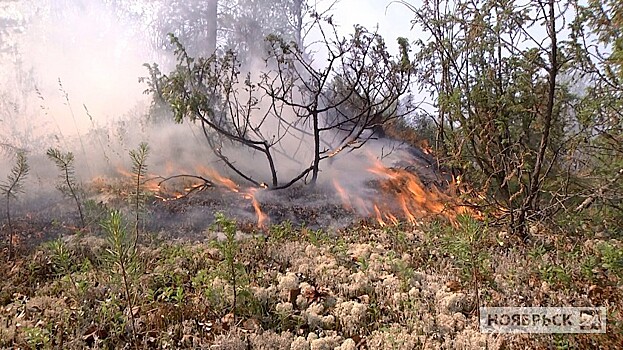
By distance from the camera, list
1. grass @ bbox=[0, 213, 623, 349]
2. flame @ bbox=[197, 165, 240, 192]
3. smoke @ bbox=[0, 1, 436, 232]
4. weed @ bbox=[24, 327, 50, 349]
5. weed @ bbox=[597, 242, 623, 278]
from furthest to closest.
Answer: smoke @ bbox=[0, 1, 436, 232] → flame @ bbox=[197, 165, 240, 192] → weed @ bbox=[597, 242, 623, 278] → grass @ bbox=[0, 213, 623, 349] → weed @ bbox=[24, 327, 50, 349]

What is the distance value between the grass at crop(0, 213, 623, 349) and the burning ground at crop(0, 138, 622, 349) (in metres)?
0.01

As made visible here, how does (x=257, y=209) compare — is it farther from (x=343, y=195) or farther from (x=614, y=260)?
(x=614, y=260)

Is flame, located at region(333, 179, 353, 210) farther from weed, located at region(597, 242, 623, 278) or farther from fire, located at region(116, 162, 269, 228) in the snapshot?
weed, located at region(597, 242, 623, 278)

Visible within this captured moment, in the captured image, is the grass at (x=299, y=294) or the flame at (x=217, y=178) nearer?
the grass at (x=299, y=294)

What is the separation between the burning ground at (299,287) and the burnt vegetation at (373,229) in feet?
0.06

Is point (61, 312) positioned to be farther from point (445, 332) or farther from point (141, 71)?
point (141, 71)

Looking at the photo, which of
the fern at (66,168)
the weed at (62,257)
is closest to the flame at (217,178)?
the fern at (66,168)

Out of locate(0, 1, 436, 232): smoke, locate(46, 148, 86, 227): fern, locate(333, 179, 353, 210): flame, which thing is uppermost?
locate(0, 1, 436, 232): smoke

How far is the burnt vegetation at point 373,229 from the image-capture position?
313 centimetres

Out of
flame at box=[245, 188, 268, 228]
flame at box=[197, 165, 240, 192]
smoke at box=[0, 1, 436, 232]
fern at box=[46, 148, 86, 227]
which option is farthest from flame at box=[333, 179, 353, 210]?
fern at box=[46, 148, 86, 227]

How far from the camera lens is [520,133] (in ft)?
20.1

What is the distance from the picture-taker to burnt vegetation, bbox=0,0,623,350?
3131 millimetres

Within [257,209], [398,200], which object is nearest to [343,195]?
[398,200]

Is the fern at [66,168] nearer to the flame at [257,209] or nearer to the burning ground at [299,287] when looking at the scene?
the burning ground at [299,287]
